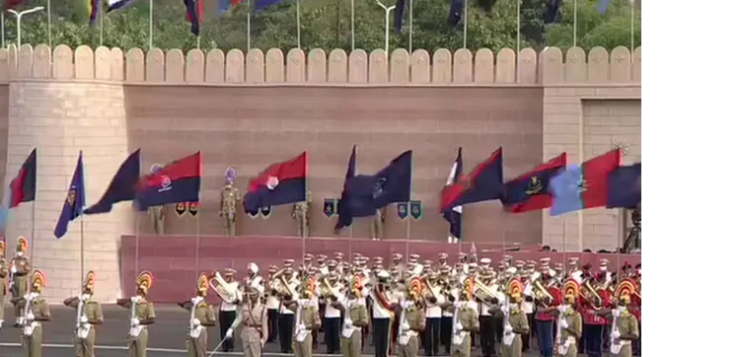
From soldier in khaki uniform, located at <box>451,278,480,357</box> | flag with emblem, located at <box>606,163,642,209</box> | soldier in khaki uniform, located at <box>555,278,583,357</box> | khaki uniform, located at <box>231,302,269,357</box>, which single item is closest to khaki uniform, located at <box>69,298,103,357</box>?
khaki uniform, located at <box>231,302,269,357</box>

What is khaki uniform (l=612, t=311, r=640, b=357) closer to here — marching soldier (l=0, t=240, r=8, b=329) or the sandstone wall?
the sandstone wall

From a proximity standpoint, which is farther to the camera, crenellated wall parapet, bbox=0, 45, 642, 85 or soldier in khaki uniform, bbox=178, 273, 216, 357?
crenellated wall parapet, bbox=0, 45, 642, 85

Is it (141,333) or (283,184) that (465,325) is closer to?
(141,333)

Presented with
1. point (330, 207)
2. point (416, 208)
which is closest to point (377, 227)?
point (416, 208)

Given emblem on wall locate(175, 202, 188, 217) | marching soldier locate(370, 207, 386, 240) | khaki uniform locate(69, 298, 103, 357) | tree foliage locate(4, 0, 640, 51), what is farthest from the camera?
tree foliage locate(4, 0, 640, 51)

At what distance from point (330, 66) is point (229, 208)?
308 centimetres

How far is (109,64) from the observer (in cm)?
3120

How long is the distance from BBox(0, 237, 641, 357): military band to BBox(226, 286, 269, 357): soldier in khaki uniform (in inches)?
0.7

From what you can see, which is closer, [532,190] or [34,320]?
[34,320]

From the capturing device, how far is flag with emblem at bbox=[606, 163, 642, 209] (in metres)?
22.4

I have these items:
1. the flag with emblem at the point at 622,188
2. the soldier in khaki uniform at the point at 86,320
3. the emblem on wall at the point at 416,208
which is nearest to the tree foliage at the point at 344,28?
the emblem on wall at the point at 416,208

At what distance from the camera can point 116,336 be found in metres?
25.9
